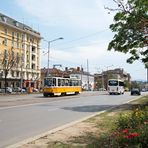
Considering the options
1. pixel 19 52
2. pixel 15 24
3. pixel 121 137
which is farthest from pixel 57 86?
pixel 15 24

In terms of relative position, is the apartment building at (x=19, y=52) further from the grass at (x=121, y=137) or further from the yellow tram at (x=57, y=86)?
the grass at (x=121, y=137)

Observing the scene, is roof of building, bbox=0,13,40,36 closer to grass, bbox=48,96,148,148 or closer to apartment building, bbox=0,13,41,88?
apartment building, bbox=0,13,41,88

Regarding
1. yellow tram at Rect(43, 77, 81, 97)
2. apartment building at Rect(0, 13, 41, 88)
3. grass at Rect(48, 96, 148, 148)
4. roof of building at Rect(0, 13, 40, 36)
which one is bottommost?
grass at Rect(48, 96, 148, 148)

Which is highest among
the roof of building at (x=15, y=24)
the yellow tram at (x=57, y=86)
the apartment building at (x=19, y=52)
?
the roof of building at (x=15, y=24)

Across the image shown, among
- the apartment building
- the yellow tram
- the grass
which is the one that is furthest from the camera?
the apartment building

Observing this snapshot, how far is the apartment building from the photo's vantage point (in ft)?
314

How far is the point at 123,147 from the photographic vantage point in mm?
8102

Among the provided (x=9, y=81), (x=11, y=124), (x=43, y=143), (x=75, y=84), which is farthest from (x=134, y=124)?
(x=9, y=81)

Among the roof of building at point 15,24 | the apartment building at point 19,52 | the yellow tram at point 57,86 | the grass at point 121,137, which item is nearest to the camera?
the grass at point 121,137

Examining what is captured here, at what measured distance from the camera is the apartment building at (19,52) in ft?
314

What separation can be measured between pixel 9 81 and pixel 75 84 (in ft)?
127

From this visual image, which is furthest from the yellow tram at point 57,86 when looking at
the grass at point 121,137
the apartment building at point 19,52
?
the grass at point 121,137

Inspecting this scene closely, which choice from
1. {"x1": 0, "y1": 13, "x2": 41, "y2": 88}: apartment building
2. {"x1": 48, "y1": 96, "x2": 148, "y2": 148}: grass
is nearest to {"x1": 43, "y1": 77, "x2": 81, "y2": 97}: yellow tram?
{"x1": 0, "y1": 13, "x2": 41, "y2": 88}: apartment building

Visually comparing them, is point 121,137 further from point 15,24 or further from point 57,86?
point 15,24
